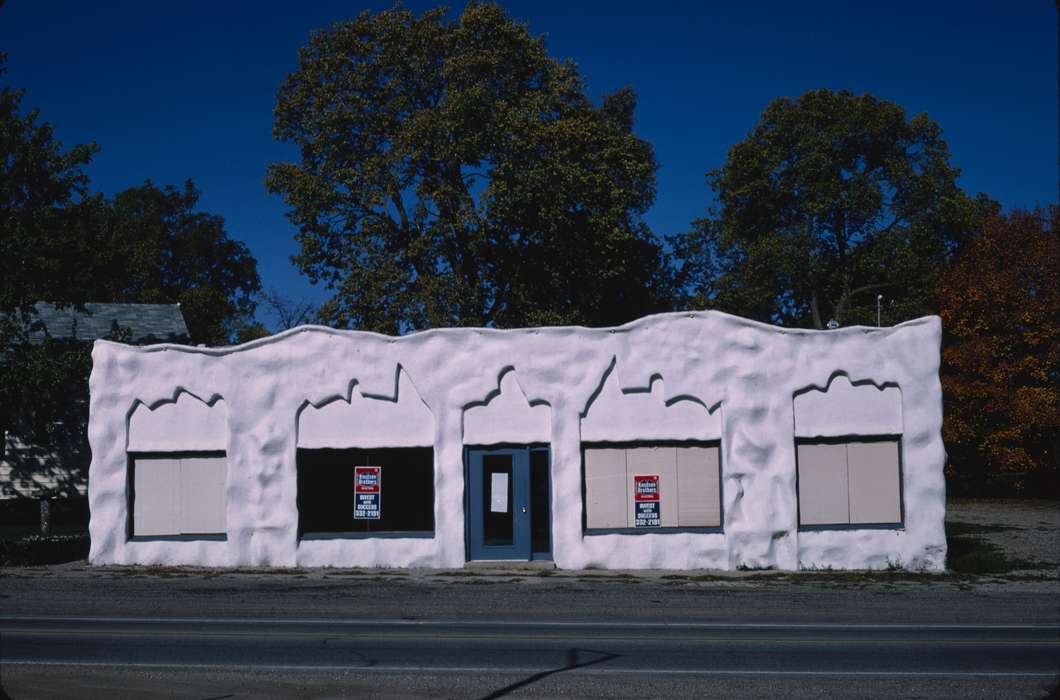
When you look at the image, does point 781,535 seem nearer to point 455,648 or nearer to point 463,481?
point 463,481

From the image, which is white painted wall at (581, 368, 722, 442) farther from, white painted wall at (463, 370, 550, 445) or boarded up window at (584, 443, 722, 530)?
white painted wall at (463, 370, 550, 445)

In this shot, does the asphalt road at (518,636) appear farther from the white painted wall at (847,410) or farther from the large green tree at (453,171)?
the large green tree at (453,171)

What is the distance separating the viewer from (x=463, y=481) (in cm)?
2053

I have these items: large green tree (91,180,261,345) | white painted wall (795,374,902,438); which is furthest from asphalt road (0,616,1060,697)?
large green tree (91,180,261,345)

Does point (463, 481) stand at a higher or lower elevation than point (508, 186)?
lower

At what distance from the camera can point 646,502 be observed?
66.8 feet

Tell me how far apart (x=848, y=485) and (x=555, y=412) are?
591 centimetres

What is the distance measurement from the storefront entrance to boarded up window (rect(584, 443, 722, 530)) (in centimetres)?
96

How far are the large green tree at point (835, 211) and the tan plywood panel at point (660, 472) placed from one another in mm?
25484

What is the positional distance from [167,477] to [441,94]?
64.8 ft

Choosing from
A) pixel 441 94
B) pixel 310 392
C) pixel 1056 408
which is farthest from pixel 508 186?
pixel 1056 408

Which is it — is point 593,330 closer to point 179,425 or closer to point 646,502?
point 646,502

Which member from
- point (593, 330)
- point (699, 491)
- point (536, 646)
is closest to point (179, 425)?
point (593, 330)

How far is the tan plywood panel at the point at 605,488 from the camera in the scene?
20.4 meters
